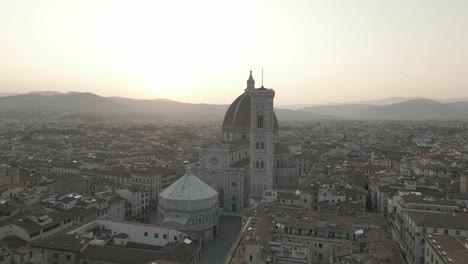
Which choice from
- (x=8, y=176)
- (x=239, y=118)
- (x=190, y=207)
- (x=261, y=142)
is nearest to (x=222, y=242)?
(x=190, y=207)

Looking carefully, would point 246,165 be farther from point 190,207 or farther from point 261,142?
point 190,207

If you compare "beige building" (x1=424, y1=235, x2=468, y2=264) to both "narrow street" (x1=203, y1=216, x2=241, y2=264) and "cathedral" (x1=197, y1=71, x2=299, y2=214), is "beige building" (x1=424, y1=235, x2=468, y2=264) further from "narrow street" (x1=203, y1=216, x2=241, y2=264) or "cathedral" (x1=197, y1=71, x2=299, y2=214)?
"cathedral" (x1=197, y1=71, x2=299, y2=214)

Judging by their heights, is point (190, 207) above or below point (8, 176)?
below

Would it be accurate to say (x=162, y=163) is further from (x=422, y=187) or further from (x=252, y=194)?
(x=422, y=187)

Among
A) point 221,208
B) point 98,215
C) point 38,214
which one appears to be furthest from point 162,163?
point 38,214

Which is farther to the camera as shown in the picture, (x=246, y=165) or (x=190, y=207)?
(x=246, y=165)

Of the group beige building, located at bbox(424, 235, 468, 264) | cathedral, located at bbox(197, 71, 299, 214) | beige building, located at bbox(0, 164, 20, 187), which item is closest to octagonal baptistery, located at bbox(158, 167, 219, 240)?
cathedral, located at bbox(197, 71, 299, 214)
